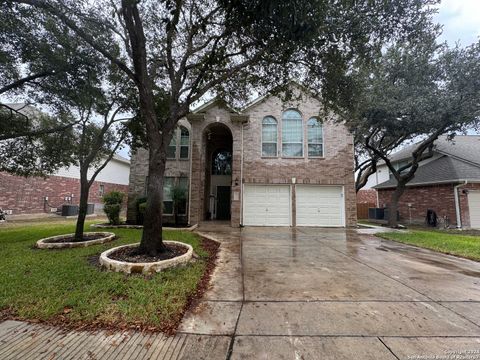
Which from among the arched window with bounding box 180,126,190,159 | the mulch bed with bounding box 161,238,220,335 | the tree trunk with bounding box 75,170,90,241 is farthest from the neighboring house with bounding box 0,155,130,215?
the mulch bed with bounding box 161,238,220,335

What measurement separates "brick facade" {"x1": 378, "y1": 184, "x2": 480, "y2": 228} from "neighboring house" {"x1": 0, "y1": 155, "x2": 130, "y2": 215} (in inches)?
837

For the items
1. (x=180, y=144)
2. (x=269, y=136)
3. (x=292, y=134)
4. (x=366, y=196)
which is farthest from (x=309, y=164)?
(x=366, y=196)

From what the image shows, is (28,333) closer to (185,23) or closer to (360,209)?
(185,23)

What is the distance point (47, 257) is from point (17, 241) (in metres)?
3.53

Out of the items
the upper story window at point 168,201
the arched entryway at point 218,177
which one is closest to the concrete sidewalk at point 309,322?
the upper story window at point 168,201

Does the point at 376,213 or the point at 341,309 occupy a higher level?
the point at 376,213

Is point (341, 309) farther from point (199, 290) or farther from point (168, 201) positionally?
point (168, 201)

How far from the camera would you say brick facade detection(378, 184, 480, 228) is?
13.9 meters

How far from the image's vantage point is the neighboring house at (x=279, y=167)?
12.9 metres

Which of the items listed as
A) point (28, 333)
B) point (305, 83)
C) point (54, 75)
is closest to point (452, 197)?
point (305, 83)

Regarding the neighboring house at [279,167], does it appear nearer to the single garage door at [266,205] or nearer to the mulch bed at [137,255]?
the single garage door at [266,205]

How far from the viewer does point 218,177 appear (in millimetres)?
16750

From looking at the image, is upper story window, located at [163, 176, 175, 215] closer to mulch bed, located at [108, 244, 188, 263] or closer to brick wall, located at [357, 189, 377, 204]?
mulch bed, located at [108, 244, 188, 263]

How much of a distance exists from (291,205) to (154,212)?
886 cm
